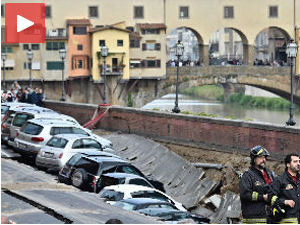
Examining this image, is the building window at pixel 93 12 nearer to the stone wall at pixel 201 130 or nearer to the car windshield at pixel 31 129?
the stone wall at pixel 201 130

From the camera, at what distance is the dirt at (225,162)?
25.2 m

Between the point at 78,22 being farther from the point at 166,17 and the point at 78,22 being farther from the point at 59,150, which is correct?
the point at 59,150

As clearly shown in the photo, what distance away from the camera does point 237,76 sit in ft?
252

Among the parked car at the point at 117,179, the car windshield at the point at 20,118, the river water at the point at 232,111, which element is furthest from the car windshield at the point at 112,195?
the river water at the point at 232,111

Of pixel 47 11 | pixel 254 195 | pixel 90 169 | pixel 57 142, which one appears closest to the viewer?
pixel 254 195

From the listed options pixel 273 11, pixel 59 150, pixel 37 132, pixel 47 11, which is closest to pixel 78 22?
pixel 47 11

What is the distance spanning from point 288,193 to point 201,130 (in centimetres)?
1939

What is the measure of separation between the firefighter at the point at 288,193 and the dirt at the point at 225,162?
14262mm

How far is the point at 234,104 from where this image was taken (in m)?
107

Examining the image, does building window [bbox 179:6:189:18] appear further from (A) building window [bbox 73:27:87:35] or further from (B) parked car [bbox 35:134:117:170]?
(B) parked car [bbox 35:134:117:170]

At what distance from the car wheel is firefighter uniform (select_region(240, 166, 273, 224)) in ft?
29.3

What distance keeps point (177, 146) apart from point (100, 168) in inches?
469

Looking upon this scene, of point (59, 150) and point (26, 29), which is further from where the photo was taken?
point (26, 29)

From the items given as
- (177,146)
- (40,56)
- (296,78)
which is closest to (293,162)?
(177,146)
